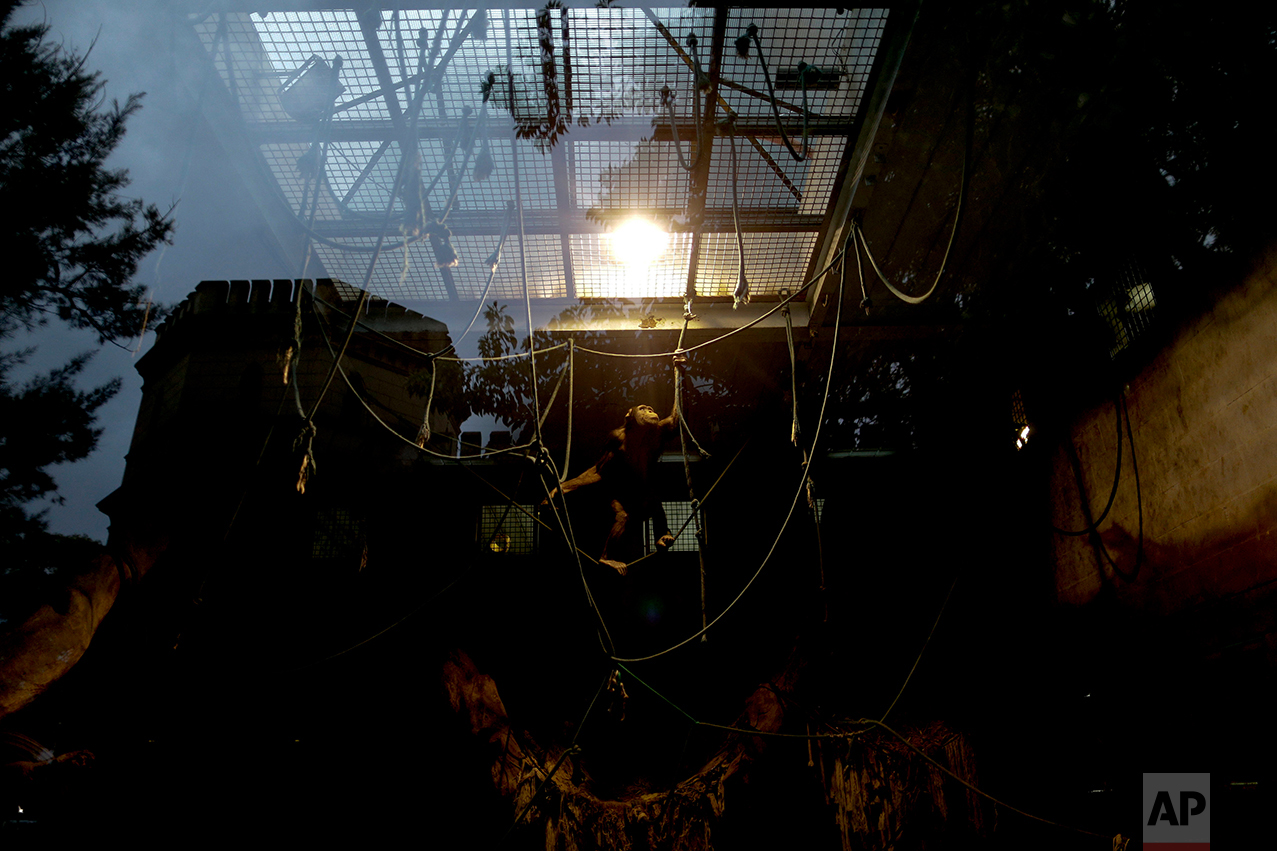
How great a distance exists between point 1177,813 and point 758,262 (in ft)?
18.1

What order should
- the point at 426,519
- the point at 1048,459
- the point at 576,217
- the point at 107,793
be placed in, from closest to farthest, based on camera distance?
the point at 576,217
the point at 107,793
the point at 1048,459
the point at 426,519

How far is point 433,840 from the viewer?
5.51 metres

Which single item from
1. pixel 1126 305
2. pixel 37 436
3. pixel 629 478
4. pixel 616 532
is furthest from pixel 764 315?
pixel 37 436

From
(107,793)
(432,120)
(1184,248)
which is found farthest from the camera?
(107,793)

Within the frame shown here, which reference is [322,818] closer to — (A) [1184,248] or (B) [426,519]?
(B) [426,519]

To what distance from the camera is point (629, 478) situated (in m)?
4.84

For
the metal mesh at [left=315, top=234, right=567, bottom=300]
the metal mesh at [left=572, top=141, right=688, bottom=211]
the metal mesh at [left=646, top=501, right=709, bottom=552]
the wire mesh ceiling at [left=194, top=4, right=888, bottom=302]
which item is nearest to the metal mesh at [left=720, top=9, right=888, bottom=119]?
the wire mesh ceiling at [left=194, top=4, right=888, bottom=302]

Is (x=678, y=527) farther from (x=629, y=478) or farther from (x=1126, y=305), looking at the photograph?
(x=1126, y=305)

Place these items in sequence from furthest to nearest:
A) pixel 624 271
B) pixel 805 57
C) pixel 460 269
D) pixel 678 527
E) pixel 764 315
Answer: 1. pixel 678 527
2. pixel 460 269
3. pixel 624 271
4. pixel 764 315
5. pixel 805 57

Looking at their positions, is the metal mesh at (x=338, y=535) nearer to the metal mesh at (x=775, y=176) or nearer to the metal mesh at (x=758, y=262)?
the metal mesh at (x=758, y=262)

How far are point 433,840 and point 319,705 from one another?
269cm

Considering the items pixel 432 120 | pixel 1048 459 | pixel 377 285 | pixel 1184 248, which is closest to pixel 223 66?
pixel 432 120

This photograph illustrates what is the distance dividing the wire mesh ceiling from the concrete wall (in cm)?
304

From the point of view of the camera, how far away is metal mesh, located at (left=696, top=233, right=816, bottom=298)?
519 cm
